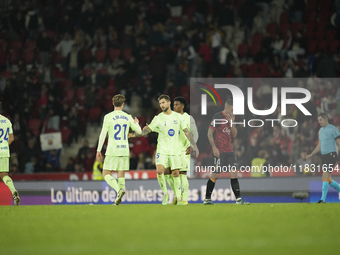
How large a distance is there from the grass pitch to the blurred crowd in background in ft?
33.1

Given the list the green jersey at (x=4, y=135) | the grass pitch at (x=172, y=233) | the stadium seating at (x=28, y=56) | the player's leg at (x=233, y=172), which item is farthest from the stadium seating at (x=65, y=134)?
the grass pitch at (x=172, y=233)

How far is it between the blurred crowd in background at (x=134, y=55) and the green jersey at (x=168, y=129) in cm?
627

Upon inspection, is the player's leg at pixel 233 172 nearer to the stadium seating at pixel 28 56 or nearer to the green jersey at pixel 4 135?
the green jersey at pixel 4 135

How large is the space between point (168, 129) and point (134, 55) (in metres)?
11.3

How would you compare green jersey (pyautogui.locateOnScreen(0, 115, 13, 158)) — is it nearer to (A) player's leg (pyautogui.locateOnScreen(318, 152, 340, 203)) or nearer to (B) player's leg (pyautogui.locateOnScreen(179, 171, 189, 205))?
(B) player's leg (pyautogui.locateOnScreen(179, 171, 189, 205))

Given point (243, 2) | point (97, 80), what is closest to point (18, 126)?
point (97, 80)

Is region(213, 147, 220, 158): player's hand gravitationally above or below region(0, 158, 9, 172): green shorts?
above

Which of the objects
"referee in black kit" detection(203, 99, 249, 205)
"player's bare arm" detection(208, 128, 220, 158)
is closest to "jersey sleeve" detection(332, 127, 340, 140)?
"referee in black kit" detection(203, 99, 249, 205)

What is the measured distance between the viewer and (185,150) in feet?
41.9

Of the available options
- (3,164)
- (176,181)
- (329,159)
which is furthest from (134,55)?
(176,181)

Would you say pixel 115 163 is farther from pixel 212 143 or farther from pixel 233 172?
pixel 233 172

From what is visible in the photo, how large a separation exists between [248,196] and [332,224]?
814 centimetres

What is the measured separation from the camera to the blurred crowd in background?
A: 20766 millimetres

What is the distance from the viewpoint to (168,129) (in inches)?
483
